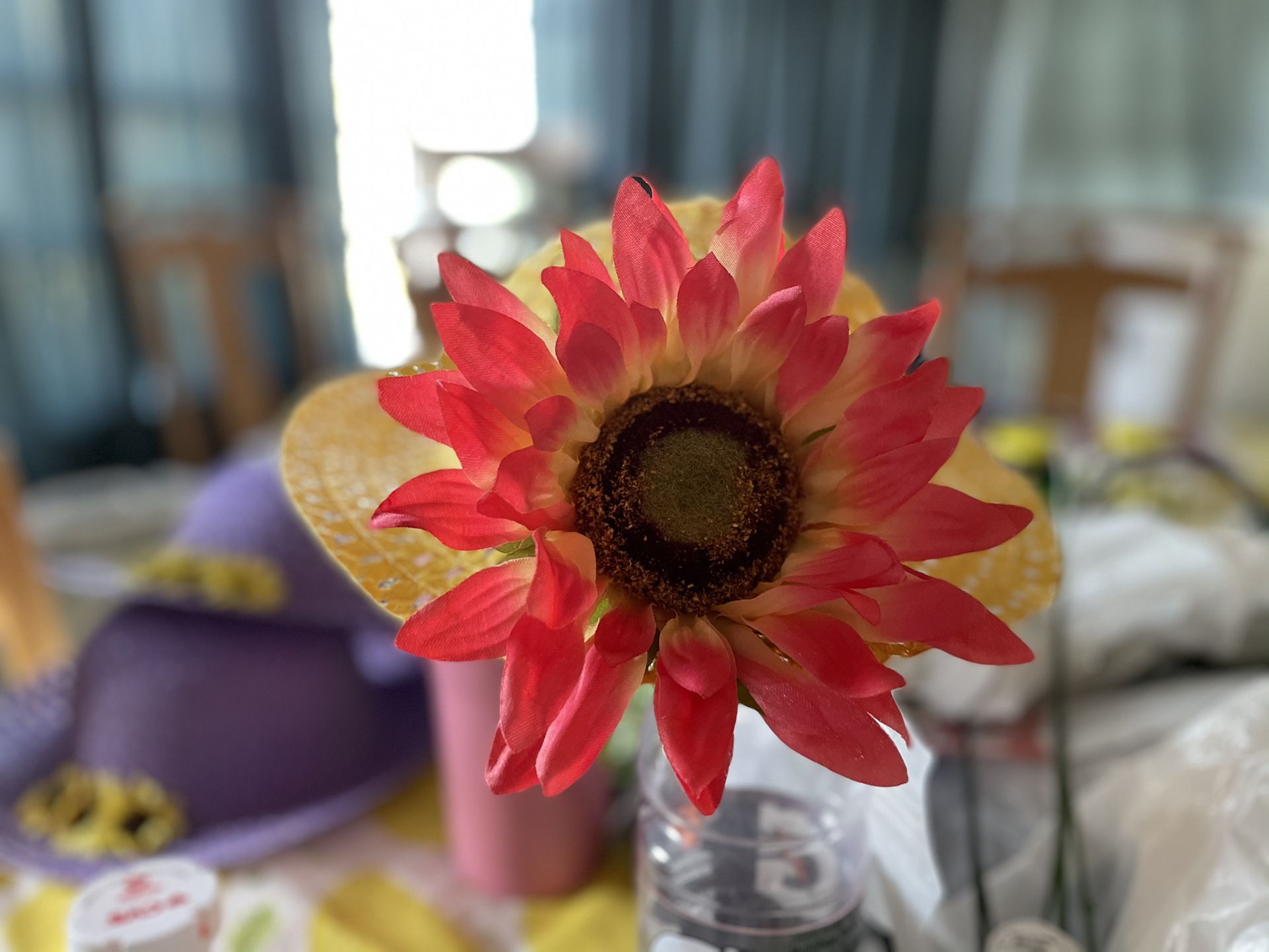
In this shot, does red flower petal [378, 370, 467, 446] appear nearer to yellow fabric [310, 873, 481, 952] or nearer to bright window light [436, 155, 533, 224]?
yellow fabric [310, 873, 481, 952]

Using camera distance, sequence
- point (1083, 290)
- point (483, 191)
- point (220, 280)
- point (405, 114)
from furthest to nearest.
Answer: point (483, 191) → point (405, 114) → point (220, 280) → point (1083, 290)

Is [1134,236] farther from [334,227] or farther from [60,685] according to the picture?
[60,685]

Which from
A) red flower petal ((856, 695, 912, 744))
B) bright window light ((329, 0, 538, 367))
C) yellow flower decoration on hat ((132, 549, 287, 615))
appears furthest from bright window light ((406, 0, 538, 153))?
red flower petal ((856, 695, 912, 744))

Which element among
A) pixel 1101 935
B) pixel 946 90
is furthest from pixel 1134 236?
pixel 1101 935

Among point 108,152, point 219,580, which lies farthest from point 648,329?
point 108,152

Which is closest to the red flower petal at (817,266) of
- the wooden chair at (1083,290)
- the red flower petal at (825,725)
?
the red flower petal at (825,725)

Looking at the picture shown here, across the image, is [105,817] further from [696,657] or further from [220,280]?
[220,280]
